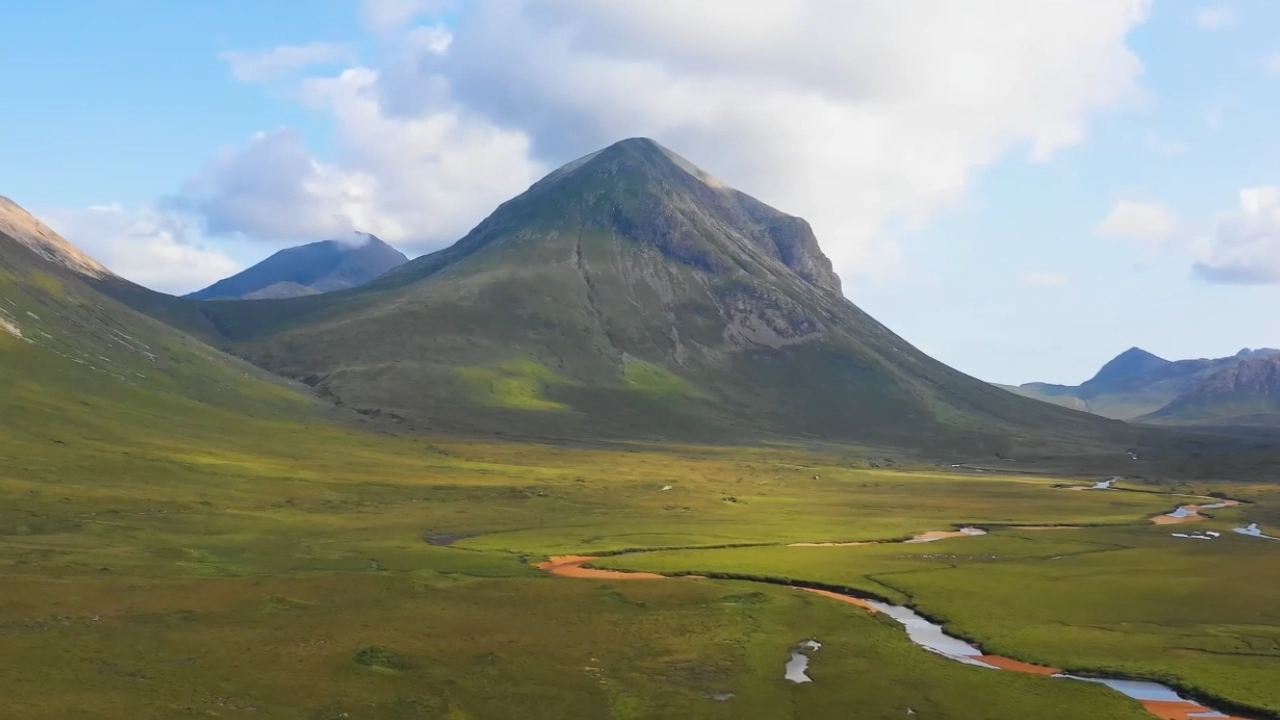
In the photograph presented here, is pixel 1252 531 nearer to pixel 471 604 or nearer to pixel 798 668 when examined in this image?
pixel 798 668

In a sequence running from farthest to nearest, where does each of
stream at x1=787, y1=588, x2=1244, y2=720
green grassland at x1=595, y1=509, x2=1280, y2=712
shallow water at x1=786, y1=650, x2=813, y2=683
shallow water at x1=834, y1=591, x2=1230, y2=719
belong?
green grassland at x1=595, y1=509, x2=1280, y2=712 → shallow water at x1=786, y1=650, x2=813, y2=683 → shallow water at x1=834, y1=591, x2=1230, y2=719 → stream at x1=787, y1=588, x2=1244, y2=720

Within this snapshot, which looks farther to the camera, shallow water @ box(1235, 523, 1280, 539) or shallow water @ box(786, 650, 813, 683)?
shallow water @ box(1235, 523, 1280, 539)

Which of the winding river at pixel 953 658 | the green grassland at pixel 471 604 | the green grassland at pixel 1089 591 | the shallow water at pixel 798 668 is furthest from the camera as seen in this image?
the green grassland at pixel 1089 591

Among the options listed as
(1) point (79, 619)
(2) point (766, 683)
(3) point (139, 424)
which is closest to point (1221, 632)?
→ (2) point (766, 683)

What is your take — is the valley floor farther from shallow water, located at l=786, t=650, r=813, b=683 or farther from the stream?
→ the stream

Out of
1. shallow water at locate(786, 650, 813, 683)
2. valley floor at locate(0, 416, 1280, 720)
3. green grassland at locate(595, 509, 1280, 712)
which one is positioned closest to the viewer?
valley floor at locate(0, 416, 1280, 720)

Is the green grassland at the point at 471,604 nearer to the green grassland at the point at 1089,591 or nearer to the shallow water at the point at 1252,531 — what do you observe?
the green grassland at the point at 1089,591

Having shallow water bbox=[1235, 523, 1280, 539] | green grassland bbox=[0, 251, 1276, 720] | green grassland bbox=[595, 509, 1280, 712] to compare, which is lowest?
green grassland bbox=[0, 251, 1276, 720]

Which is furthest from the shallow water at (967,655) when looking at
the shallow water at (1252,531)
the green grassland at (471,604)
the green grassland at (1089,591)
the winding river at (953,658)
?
the shallow water at (1252,531)

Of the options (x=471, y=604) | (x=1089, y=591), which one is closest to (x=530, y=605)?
(x=471, y=604)

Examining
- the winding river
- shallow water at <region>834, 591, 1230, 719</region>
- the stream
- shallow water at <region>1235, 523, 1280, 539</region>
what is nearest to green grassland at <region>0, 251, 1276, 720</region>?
the winding river

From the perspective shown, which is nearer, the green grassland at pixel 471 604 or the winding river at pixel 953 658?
the green grassland at pixel 471 604
